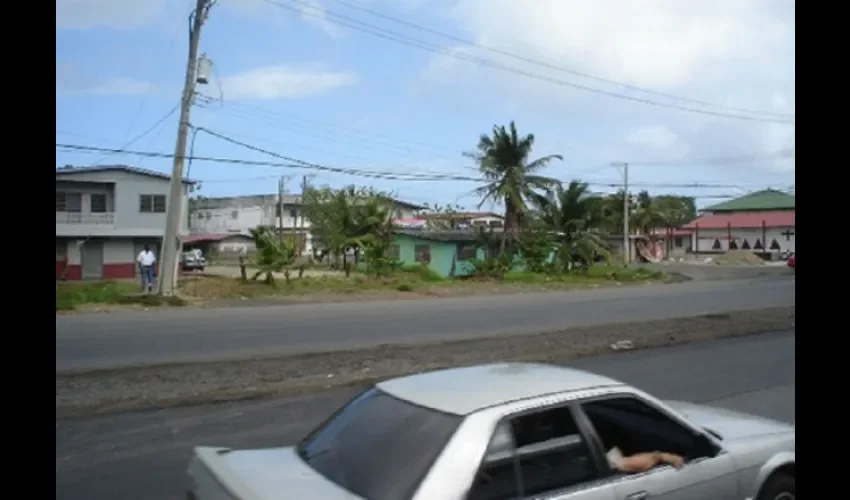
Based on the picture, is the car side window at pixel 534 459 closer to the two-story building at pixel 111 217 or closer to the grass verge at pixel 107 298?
the grass verge at pixel 107 298

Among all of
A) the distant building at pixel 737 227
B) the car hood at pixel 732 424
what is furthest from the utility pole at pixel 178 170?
the distant building at pixel 737 227

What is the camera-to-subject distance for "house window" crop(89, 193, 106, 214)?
41656 millimetres

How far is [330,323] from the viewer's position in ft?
59.5

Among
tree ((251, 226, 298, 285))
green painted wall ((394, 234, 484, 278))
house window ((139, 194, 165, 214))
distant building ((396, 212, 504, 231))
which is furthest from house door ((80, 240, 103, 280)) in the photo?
distant building ((396, 212, 504, 231))

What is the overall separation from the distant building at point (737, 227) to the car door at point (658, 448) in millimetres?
48677

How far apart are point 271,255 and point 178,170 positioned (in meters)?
6.04

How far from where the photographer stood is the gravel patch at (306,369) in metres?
8.97

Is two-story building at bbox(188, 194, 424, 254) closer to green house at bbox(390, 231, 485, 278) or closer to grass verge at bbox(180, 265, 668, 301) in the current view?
green house at bbox(390, 231, 485, 278)

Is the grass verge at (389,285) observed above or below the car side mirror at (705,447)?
below

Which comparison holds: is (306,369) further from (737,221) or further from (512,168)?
(737,221)

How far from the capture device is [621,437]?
4.22 meters
